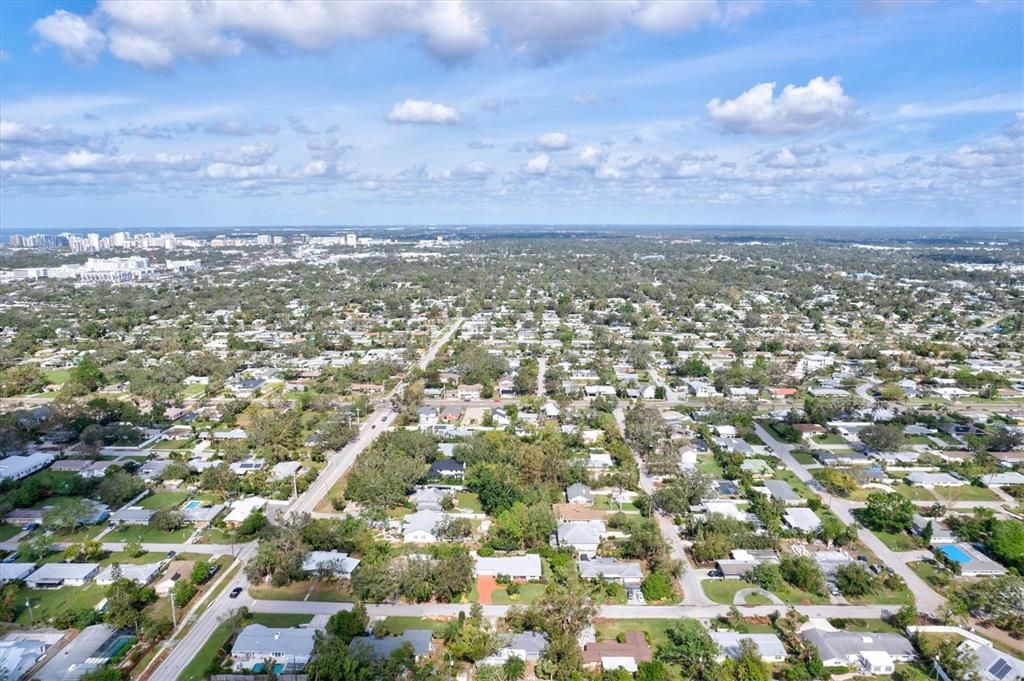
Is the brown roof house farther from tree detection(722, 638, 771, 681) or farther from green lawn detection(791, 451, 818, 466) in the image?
green lawn detection(791, 451, 818, 466)

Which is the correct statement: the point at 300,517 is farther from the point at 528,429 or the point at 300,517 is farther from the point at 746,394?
the point at 746,394

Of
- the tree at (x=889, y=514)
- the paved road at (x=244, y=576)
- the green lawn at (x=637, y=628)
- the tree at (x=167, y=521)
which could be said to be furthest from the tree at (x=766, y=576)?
the tree at (x=167, y=521)

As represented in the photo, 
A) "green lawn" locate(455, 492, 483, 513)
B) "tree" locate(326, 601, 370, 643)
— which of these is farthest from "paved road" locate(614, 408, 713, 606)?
"tree" locate(326, 601, 370, 643)

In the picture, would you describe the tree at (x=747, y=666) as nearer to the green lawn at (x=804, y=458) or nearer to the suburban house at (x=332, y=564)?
the suburban house at (x=332, y=564)

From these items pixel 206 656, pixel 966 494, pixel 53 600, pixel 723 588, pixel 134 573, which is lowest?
pixel 53 600

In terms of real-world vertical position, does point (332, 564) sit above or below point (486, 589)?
above

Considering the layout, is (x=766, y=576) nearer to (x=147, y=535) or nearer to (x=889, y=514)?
(x=889, y=514)

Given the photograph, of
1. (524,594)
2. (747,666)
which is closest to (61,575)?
(524,594)
